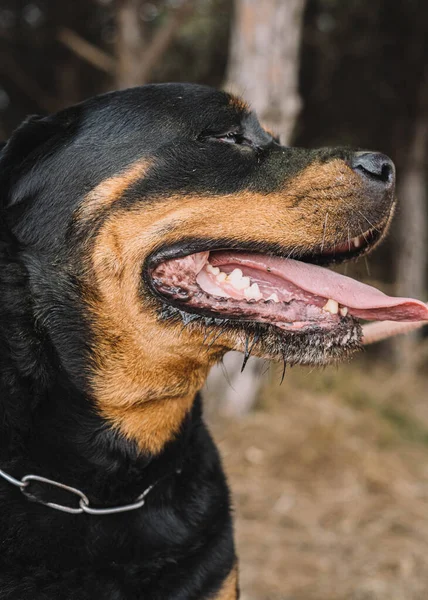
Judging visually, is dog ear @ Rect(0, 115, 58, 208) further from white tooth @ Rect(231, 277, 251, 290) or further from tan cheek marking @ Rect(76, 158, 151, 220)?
white tooth @ Rect(231, 277, 251, 290)

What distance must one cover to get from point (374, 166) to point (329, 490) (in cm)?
343

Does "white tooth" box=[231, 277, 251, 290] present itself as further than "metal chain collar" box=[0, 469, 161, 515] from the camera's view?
Yes

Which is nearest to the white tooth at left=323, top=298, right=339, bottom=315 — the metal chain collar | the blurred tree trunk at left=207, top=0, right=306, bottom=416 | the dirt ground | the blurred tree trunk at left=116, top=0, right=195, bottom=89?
the metal chain collar

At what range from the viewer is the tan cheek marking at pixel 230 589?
8.09ft

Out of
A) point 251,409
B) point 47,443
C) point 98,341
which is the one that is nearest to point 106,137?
point 98,341

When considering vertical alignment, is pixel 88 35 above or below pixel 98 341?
above

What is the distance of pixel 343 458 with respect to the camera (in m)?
5.69

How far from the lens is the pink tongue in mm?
2518

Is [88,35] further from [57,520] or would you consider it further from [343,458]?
[57,520]

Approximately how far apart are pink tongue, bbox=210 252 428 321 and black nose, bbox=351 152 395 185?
0.41 m

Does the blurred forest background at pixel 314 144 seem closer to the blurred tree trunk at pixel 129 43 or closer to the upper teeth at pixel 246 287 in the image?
the blurred tree trunk at pixel 129 43

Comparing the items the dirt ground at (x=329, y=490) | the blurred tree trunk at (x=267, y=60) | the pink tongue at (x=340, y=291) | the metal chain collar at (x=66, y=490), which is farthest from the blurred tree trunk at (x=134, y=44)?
the metal chain collar at (x=66, y=490)

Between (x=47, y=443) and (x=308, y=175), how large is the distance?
4.40ft

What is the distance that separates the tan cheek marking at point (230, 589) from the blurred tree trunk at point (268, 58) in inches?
160
